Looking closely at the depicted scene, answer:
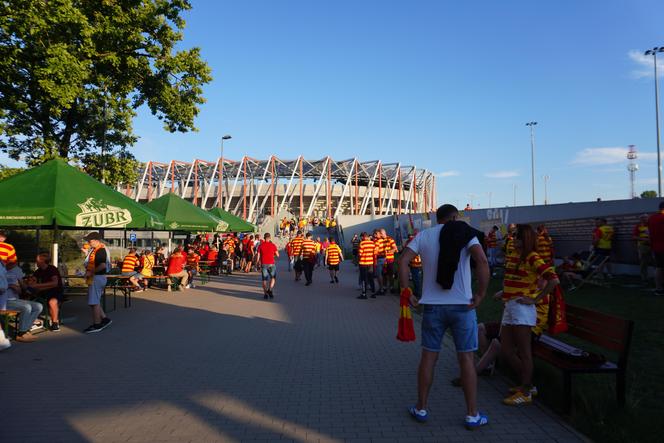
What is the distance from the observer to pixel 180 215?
14.7 m

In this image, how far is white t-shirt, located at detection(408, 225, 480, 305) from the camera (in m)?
3.82

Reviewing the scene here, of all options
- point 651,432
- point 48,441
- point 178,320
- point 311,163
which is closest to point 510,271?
point 651,432

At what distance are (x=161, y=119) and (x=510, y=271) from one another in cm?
1540

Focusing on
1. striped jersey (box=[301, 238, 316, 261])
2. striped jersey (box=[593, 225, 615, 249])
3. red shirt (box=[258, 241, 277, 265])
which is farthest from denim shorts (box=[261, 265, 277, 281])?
striped jersey (box=[593, 225, 615, 249])

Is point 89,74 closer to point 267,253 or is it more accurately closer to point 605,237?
point 267,253

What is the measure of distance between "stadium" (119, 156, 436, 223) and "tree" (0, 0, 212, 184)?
44.6m

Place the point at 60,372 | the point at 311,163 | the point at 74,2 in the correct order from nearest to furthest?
1. the point at 60,372
2. the point at 74,2
3. the point at 311,163

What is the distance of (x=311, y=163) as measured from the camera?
216 ft

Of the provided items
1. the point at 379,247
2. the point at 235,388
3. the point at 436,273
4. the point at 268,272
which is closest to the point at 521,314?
the point at 436,273

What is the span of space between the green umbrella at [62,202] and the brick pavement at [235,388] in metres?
1.94

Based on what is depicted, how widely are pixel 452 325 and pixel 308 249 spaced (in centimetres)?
1194

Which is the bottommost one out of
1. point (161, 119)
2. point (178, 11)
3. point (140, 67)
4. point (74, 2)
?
point (161, 119)

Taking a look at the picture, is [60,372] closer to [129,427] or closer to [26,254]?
[129,427]

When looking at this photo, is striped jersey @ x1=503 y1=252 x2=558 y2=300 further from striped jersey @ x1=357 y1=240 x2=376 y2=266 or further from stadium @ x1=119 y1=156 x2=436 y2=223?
stadium @ x1=119 y1=156 x2=436 y2=223
